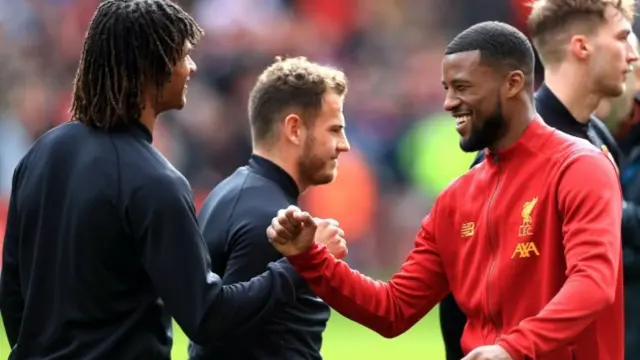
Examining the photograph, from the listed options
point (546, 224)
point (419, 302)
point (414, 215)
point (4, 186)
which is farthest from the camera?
point (414, 215)

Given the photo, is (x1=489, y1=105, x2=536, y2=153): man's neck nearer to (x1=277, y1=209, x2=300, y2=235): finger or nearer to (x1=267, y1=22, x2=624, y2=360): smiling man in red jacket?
(x1=267, y1=22, x2=624, y2=360): smiling man in red jacket

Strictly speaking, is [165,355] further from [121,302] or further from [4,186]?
[4,186]

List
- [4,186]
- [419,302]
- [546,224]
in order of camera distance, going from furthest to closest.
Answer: [4,186]
[419,302]
[546,224]

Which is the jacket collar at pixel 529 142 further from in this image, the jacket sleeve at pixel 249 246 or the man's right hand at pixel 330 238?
the jacket sleeve at pixel 249 246

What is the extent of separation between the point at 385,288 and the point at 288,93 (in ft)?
3.53

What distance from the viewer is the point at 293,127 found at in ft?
18.5

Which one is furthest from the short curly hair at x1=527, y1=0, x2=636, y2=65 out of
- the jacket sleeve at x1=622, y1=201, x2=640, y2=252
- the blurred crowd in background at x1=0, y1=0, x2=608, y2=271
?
the blurred crowd in background at x1=0, y1=0, x2=608, y2=271

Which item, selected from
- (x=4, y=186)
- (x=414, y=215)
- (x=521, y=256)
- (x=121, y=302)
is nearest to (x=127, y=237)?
(x=121, y=302)

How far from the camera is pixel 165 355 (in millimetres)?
4707

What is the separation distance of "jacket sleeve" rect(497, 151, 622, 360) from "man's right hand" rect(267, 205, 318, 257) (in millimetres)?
781

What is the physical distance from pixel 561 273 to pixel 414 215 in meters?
11.2

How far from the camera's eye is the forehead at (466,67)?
469 cm

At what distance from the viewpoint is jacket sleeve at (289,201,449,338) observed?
4.83m

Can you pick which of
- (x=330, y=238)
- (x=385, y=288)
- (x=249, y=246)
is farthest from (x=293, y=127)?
(x=385, y=288)
